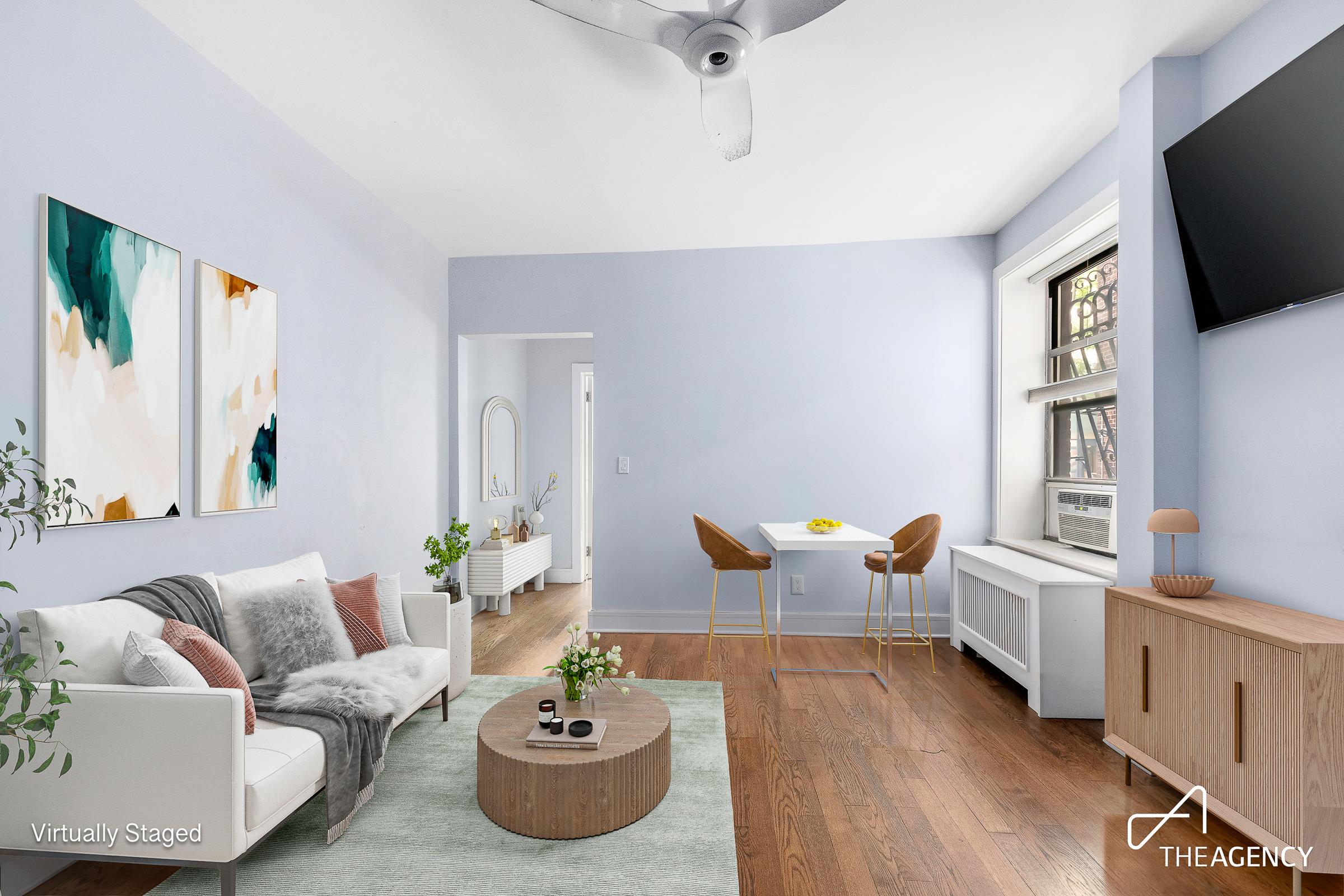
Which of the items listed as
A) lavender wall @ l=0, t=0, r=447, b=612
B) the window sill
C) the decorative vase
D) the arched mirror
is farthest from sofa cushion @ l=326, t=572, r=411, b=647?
the window sill

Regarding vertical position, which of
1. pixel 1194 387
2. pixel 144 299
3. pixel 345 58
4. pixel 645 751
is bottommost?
pixel 645 751

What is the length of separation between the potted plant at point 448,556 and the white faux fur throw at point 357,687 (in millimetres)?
1296

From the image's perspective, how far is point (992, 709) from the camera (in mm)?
3145

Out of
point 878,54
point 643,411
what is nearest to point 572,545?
point 643,411

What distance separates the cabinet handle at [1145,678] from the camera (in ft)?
7.44

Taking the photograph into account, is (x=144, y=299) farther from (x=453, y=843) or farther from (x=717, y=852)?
(x=717, y=852)

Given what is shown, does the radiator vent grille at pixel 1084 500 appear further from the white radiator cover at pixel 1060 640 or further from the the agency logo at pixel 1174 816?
the the agency logo at pixel 1174 816

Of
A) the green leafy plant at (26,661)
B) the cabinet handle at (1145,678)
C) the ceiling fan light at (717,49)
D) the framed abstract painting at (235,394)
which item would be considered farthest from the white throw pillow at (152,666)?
the cabinet handle at (1145,678)

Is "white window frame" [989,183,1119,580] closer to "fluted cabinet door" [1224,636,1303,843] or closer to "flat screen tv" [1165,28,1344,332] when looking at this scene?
"flat screen tv" [1165,28,1344,332]

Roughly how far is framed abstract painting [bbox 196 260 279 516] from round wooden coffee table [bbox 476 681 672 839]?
4.59 ft

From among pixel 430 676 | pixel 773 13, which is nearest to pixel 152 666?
pixel 430 676

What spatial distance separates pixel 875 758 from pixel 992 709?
0.89 m

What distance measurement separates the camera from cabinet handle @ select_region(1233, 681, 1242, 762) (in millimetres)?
1861

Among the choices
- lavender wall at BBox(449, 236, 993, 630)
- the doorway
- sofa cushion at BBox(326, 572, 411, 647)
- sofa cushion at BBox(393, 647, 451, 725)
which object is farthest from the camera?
the doorway
